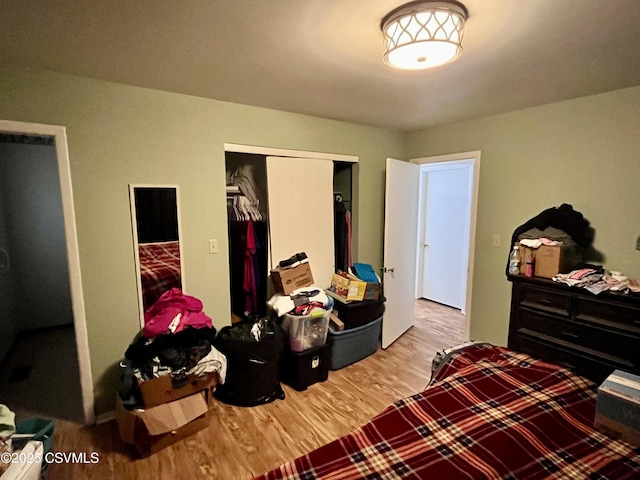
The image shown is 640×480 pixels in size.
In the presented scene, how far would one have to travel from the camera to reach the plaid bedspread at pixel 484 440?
2.88 feet

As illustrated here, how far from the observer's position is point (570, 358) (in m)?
2.15

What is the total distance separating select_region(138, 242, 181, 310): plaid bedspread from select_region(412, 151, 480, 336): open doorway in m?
3.50

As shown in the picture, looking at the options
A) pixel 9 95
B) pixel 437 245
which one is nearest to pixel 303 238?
pixel 9 95

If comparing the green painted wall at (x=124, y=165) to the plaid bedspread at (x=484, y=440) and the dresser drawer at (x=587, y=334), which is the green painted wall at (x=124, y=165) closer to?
the plaid bedspread at (x=484, y=440)

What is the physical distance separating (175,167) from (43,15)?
3.61 feet

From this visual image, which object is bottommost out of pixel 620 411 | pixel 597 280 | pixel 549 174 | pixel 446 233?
pixel 620 411

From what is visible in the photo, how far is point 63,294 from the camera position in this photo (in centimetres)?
377

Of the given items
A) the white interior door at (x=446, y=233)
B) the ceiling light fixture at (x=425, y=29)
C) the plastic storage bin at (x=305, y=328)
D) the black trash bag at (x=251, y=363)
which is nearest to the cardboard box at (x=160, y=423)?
the black trash bag at (x=251, y=363)

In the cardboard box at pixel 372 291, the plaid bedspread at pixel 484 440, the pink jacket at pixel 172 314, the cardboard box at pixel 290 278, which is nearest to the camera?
the plaid bedspread at pixel 484 440

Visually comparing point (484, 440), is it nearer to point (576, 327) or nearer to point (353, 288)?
point (576, 327)

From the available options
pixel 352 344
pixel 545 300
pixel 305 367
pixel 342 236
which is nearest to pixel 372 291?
pixel 352 344

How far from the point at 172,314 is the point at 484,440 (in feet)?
6.34

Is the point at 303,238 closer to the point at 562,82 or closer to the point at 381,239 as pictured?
the point at 381,239

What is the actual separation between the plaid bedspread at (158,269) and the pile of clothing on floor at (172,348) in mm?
77
